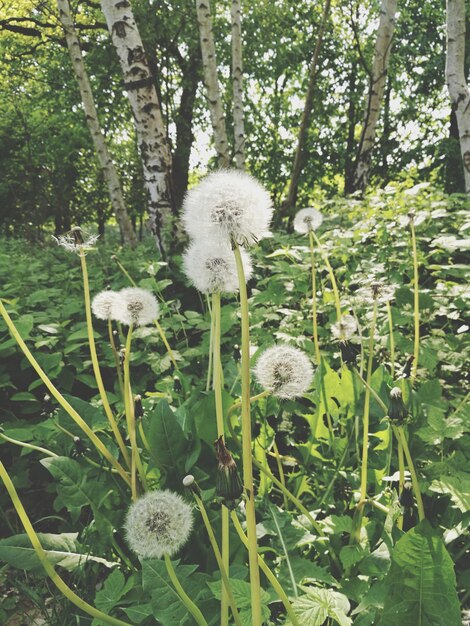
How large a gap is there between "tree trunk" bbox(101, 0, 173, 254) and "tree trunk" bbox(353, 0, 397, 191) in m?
3.78

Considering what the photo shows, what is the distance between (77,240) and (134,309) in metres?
0.42

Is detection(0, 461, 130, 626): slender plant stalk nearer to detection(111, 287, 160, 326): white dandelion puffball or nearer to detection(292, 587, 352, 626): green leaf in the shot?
detection(292, 587, 352, 626): green leaf

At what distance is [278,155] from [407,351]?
1765 centimetres

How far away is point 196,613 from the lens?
927 mm

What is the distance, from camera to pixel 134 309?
1.58 meters

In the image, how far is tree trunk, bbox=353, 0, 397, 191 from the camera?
6.18 m

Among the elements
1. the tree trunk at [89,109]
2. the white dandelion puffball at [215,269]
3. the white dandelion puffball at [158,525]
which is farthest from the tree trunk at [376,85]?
the white dandelion puffball at [158,525]

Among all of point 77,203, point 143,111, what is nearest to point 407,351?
point 143,111

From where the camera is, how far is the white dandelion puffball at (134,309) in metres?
1.57

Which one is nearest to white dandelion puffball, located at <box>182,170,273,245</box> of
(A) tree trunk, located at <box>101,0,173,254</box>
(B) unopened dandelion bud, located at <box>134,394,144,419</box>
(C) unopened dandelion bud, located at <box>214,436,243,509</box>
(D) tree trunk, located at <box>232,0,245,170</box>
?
(C) unopened dandelion bud, located at <box>214,436,243,509</box>

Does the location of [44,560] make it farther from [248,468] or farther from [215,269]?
[215,269]

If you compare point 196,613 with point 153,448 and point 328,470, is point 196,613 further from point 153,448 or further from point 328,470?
point 328,470

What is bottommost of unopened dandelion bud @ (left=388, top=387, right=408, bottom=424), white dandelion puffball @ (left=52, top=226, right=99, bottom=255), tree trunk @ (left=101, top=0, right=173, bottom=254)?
unopened dandelion bud @ (left=388, top=387, right=408, bottom=424)

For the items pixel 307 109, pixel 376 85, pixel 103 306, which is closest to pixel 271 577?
pixel 103 306
